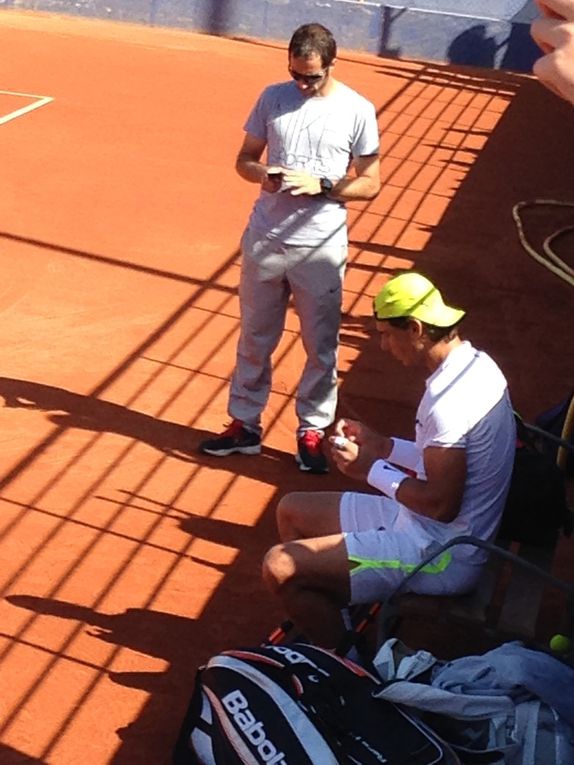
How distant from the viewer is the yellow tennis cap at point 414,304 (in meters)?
4.42

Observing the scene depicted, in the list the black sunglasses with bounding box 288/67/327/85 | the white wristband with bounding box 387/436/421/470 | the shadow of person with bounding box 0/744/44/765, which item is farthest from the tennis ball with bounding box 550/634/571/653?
the black sunglasses with bounding box 288/67/327/85

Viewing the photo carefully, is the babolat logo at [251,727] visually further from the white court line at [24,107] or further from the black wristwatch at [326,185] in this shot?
the white court line at [24,107]

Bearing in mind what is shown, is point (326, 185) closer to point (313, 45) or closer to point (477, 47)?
point (313, 45)

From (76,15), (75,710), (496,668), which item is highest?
(496,668)

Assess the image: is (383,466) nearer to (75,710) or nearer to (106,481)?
(75,710)

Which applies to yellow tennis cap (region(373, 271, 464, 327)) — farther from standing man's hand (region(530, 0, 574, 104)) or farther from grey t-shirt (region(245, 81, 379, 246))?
standing man's hand (region(530, 0, 574, 104))

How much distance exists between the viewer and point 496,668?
3.87 m

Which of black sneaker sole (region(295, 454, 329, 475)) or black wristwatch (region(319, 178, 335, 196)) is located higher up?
black wristwatch (region(319, 178, 335, 196))

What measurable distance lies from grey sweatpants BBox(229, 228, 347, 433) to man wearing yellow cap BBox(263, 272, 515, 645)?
1444 millimetres

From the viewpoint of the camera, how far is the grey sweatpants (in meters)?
5.98

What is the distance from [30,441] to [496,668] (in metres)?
3.25

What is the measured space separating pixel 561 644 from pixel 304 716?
3.60 ft

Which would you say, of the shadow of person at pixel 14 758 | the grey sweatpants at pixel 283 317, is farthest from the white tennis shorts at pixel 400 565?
the grey sweatpants at pixel 283 317

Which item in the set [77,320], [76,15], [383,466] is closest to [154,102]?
[76,15]
